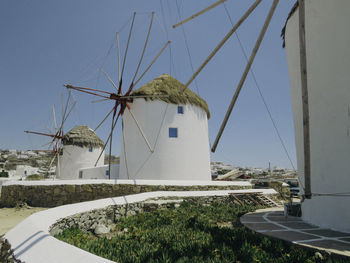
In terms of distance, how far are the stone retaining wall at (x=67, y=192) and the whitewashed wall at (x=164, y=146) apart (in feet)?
8.98

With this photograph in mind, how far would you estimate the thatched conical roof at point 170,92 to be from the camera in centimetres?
1511

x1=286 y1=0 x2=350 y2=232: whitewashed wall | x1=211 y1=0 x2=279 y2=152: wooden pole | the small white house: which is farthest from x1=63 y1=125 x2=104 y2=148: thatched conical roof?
x1=286 y1=0 x2=350 y2=232: whitewashed wall

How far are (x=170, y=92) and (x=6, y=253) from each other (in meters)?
13.2

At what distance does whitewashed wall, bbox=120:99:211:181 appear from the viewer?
1408 centimetres

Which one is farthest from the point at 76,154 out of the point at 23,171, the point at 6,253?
the point at 6,253

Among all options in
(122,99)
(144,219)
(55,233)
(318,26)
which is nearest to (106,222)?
(144,219)

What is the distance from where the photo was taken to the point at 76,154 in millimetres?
26453

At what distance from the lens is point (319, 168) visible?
524 centimetres

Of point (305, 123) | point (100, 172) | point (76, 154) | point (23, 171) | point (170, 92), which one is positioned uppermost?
point (170, 92)

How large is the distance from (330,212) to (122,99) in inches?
496

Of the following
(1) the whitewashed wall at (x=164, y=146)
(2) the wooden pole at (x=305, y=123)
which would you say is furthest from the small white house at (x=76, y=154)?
(2) the wooden pole at (x=305, y=123)

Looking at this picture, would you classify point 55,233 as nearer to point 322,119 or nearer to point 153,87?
point 322,119

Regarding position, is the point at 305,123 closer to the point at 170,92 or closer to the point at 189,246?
the point at 189,246

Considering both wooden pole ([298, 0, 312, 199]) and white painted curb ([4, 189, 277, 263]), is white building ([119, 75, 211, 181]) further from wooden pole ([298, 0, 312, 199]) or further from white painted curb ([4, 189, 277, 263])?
wooden pole ([298, 0, 312, 199])
